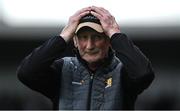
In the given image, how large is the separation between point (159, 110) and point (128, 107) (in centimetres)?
522

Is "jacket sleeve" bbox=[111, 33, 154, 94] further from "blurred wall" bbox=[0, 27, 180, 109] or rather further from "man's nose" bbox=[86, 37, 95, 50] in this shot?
"blurred wall" bbox=[0, 27, 180, 109]

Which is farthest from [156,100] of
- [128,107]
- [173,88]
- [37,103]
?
[128,107]

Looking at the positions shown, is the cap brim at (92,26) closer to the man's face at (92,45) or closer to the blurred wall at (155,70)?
the man's face at (92,45)

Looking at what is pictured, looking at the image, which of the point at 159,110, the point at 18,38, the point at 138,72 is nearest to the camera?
the point at 138,72

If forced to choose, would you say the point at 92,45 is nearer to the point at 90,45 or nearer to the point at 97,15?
the point at 90,45

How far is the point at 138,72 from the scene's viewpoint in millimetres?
4023

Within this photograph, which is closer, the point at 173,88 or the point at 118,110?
the point at 118,110

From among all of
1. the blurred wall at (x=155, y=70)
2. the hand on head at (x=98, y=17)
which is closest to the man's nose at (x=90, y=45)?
the hand on head at (x=98, y=17)

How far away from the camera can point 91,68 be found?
4.10 m

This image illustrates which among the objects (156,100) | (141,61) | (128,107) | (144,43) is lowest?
(156,100)

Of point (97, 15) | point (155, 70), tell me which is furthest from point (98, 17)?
point (155, 70)

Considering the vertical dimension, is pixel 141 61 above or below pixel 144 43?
above

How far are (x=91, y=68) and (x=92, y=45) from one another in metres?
0.13

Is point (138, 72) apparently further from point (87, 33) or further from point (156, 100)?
point (156, 100)
